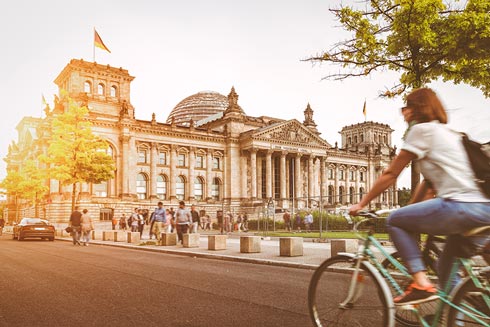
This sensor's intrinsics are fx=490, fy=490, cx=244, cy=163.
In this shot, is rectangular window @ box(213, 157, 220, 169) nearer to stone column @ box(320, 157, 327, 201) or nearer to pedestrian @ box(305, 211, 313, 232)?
stone column @ box(320, 157, 327, 201)

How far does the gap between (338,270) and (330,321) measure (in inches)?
17.6

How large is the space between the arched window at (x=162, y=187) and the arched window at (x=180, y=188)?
1622 mm

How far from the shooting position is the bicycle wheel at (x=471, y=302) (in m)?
3.46

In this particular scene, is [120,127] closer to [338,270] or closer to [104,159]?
[104,159]

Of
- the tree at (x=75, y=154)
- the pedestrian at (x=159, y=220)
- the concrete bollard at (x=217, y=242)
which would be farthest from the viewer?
the tree at (x=75, y=154)

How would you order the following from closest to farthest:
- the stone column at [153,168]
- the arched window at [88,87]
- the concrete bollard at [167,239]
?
the concrete bollard at [167,239]
the arched window at [88,87]
the stone column at [153,168]

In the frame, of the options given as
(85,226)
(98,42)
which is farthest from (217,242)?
(98,42)

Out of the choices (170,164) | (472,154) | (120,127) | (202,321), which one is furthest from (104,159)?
(472,154)

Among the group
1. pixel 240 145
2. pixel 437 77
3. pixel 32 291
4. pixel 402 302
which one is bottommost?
pixel 32 291

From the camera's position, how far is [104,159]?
3706 cm

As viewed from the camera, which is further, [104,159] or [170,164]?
[170,164]

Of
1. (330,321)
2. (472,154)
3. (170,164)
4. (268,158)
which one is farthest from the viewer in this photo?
(268,158)

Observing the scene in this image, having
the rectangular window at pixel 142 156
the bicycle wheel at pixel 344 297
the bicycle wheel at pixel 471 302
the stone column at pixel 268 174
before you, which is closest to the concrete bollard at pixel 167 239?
the bicycle wheel at pixel 344 297

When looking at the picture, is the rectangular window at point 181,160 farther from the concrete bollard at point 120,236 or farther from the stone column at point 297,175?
the concrete bollard at point 120,236
